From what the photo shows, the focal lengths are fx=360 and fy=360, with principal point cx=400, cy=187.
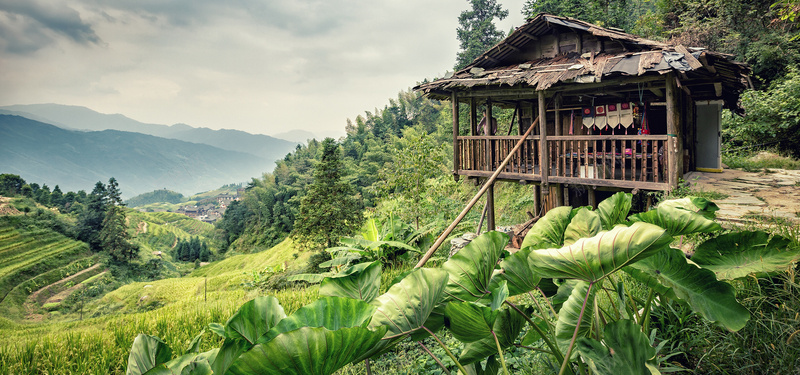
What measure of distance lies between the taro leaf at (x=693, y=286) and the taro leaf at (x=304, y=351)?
1062mm

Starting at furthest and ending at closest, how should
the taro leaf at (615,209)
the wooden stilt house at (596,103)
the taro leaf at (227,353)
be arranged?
the wooden stilt house at (596,103) → the taro leaf at (615,209) → the taro leaf at (227,353)

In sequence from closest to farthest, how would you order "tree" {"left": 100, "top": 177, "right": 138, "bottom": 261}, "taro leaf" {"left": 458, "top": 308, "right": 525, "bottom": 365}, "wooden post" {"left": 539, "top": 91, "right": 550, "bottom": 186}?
"taro leaf" {"left": 458, "top": 308, "right": 525, "bottom": 365}, "wooden post" {"left": 539, "top": 91, "right": 550, "bottom": 186}, "tree" {"left": 100, "top": 177, "right": 138, "bottom": 261}

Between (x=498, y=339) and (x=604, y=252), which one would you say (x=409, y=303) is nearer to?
(x=498, y=339)

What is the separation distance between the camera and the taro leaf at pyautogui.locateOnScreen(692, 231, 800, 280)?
4.86 ft

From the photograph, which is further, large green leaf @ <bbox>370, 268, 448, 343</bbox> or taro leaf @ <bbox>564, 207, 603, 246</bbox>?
taro leaf @ <bbox>564, 207, 603, 246</bbox>

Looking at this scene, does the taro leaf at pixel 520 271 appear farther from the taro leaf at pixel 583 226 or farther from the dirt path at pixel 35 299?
the dirt path at pixel 35 299

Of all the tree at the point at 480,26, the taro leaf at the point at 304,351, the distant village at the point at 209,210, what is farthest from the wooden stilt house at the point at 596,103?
the distant village at the point at 209,210

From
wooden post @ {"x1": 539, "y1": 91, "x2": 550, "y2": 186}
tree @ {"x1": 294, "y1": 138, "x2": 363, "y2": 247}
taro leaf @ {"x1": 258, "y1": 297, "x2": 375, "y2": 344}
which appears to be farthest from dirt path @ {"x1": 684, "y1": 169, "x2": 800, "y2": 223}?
tree @ {"x1": 294, "y1": 138, "x2": 363, "y2": 247}

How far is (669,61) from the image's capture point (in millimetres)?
4746

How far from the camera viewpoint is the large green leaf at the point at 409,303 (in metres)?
1.21

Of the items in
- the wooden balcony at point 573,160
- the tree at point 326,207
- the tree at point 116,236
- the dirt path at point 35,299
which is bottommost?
the dirt path at point 35,299

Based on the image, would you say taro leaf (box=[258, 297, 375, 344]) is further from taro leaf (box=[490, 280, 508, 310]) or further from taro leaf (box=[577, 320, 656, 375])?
taro leaf (box=[577, 320, 656, 375])

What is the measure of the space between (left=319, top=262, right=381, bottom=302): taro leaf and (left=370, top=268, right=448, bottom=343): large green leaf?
0.25m

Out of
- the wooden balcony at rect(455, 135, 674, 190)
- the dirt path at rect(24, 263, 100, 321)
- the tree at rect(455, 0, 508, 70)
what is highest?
the tree at rect(455, 0, 508, 70)
